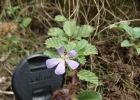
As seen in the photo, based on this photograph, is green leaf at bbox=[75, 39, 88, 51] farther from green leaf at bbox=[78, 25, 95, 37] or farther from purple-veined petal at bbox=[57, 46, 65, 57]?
green leaf at bbox=[78, 25, 95, 37]

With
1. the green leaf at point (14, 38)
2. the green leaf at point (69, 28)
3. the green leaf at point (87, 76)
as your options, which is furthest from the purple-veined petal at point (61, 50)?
the green leaf at point (14, 38)

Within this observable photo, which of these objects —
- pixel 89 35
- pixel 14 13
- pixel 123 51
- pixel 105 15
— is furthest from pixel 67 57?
pixel 14 13

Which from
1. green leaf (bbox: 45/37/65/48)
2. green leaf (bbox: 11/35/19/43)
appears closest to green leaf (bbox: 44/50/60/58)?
green leaf (bbox: 45/37/65/48)

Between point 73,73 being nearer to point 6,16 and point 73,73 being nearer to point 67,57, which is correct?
point 67,57

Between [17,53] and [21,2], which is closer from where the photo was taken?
[17,53]

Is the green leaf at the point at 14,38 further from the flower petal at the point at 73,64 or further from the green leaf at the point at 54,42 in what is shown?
the flower petal at the point at 73,64
